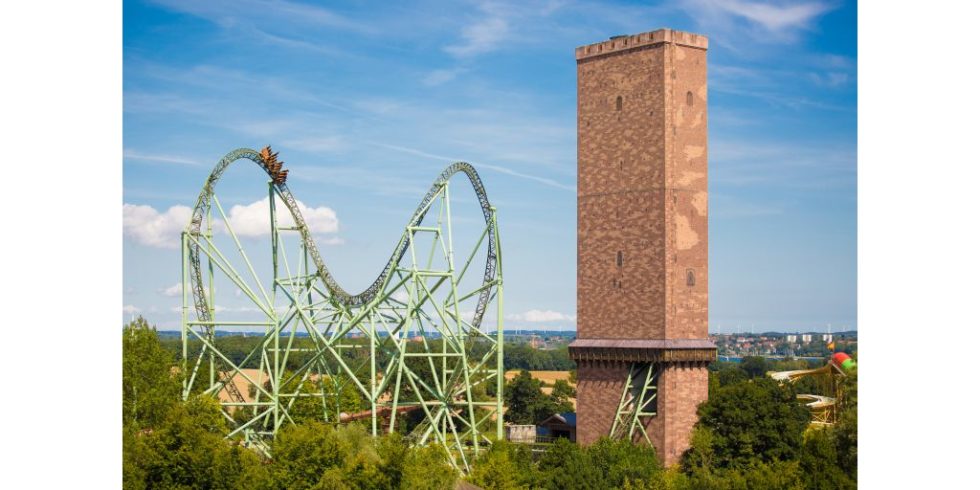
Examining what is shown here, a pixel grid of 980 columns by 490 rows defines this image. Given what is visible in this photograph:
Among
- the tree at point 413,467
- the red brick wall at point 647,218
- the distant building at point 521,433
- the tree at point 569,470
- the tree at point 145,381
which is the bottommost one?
the distant building at point 521,433

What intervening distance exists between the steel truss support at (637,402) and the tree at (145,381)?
63.5 ft

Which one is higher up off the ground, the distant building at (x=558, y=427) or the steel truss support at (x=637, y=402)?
the steel truss support at (x=637, y=402)

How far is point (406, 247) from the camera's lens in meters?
61.9

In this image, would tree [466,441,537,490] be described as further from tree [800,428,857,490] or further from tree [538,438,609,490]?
tree [800,428,857,490]

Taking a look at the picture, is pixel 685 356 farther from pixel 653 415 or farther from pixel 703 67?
pixel 703 67

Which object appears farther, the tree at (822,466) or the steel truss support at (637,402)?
the steel truss support at (637,402)

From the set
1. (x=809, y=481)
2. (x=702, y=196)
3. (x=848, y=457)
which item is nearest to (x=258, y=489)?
(x=809, y=481)

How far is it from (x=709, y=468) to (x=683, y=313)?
23.2 feet

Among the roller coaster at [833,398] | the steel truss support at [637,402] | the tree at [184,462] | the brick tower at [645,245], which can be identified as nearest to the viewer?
the tree at [184,462]

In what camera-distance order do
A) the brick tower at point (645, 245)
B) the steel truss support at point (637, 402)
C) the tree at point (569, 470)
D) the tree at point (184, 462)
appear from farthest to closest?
the brick tower at point (645, 245)
the steel truss support at point (637, 402)
the tree at point (569, 470)
the tree at point (184, 462)

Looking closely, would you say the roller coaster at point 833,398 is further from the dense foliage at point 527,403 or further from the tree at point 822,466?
the tree at point 822,466

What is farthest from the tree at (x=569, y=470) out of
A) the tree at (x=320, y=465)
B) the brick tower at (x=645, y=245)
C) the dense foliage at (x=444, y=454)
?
the tree at (x=320, y=465)

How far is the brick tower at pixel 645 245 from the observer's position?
61.3 m

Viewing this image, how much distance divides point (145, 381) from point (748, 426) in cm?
2615
